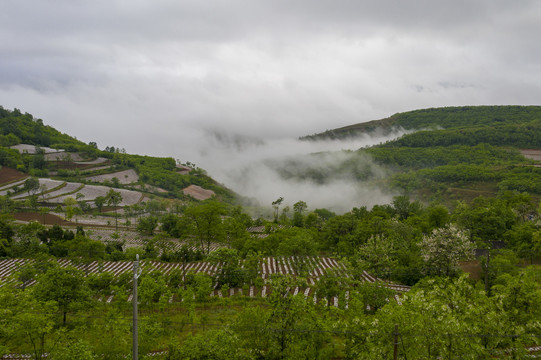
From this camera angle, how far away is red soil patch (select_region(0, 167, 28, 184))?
3868 inches

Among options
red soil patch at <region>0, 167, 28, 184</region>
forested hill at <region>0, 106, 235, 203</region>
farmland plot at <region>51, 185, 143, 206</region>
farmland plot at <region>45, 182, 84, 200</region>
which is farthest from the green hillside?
red soil patch at <region>0, 167, 28, 184</region>

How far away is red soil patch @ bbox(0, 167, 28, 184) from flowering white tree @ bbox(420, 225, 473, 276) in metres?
116

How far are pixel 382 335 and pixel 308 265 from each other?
21132mm

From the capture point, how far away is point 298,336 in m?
15.7

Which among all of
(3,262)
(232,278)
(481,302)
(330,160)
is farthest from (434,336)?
(330,160)

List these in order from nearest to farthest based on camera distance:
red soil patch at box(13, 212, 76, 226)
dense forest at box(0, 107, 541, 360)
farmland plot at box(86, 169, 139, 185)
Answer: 1. dense forest at box(0, 107, 541, 360)
2. red soil patch at box(13, 212, 76, 226)
3. farmland plot at box(86, 169, 139, 185)

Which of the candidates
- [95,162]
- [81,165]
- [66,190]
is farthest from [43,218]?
[95,162]

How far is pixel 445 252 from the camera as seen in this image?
93.9 feet

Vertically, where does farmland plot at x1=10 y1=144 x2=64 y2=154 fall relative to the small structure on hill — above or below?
above

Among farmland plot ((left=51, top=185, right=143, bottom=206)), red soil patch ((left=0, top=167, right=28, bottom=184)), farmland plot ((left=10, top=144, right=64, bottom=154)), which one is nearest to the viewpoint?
farmland plot ((left=51, top=185, right=143, bottom=206))

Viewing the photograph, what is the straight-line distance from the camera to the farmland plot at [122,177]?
387ft

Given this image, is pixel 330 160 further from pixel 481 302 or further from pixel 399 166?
pixel 481 302

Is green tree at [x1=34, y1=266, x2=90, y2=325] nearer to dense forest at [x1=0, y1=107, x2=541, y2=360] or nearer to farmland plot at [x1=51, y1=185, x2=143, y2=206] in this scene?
dense forest at [x1=0, y1=107, x2=541, y2=360]

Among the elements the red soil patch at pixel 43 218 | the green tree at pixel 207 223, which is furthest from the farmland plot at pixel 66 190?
the green tree at pixel 207 223
